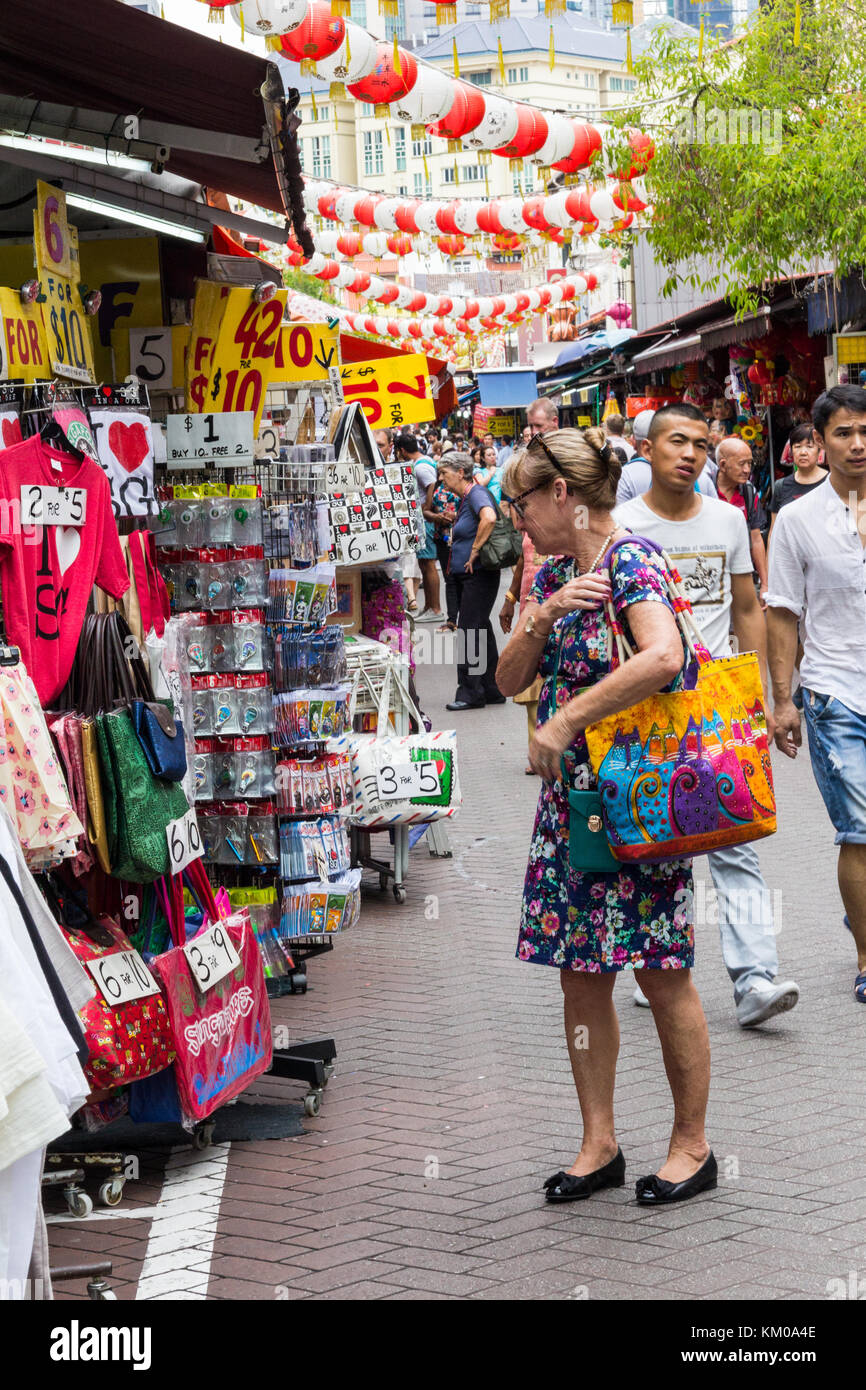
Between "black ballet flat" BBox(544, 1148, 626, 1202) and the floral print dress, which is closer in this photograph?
the floral print dress

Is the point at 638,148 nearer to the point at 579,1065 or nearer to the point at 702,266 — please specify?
the point at 579,1065

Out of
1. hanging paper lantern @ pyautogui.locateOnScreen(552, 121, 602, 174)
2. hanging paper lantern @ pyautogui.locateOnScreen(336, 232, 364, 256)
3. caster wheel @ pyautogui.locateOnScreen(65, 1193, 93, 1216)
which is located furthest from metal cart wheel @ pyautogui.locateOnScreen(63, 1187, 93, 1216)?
hanging paper lantern @ pyautogui.locateOnScreen(336, 232, 364, 256)

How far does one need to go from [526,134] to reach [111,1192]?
30.6 feet

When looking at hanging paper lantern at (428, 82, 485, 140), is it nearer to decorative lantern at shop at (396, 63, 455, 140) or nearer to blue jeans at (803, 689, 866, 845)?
decorative lantern at shop at (396, 63, 455, 140)

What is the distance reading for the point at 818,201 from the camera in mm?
15961

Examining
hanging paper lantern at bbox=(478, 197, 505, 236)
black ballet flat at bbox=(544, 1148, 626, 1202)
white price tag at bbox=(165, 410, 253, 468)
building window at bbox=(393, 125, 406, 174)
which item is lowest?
black ballet flat at bbox=(544, 1148, 626, 1202)

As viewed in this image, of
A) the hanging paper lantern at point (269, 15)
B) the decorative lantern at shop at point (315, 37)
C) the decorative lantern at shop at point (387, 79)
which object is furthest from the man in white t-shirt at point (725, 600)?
the decorative lantern at shop at point (387, 79)

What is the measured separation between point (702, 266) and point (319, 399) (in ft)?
77.6

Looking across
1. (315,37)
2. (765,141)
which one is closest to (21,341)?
(315,37)

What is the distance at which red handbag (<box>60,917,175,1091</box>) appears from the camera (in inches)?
173

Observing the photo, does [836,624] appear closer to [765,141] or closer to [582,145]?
[582,145]

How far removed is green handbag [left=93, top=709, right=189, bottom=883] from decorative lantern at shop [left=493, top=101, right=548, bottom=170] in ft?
28.2

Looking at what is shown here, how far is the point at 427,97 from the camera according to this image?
1090cm
